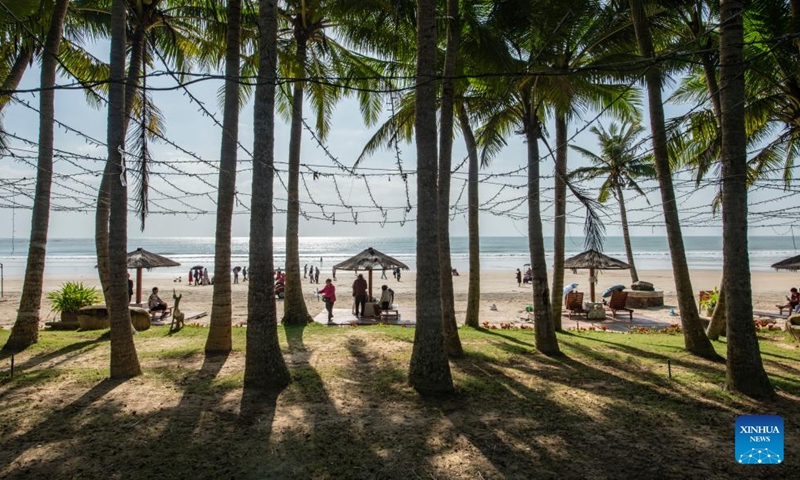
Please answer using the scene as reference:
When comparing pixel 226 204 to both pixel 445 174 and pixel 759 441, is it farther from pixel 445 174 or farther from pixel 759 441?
pixel 759 441

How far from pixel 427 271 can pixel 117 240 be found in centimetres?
482

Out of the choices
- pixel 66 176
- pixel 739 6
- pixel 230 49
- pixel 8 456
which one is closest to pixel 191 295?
pixel 66 176

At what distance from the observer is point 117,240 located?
684cm

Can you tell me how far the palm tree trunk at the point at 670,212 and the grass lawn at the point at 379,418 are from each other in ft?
1.61

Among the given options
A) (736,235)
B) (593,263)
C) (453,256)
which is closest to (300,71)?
(736,235)

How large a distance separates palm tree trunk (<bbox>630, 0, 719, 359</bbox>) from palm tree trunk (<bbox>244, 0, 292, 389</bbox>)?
700 centimetres

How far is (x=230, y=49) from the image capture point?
27.6ft

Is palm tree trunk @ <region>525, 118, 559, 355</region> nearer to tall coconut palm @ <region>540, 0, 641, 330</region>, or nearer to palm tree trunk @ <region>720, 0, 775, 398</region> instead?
tall coconut palm @ <region>540, 0, 641, 330</region>

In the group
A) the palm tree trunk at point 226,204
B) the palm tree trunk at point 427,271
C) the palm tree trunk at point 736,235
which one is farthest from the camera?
the palm tree trunk at point 226,204

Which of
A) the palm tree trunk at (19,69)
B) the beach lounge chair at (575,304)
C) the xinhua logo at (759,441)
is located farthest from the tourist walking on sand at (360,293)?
the xinhua logo at (759,441)

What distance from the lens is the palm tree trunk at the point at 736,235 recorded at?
621 cm

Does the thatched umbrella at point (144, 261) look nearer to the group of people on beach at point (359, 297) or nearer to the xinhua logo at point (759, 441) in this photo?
the group of people on beach at point (359, 297)

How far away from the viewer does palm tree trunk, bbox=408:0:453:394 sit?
6391 mm

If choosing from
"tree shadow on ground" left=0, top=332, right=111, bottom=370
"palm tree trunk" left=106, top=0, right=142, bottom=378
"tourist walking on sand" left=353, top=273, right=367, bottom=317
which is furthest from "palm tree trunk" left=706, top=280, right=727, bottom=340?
"tree shadow on ground" left=0, top=332, right=111, bottom=370
